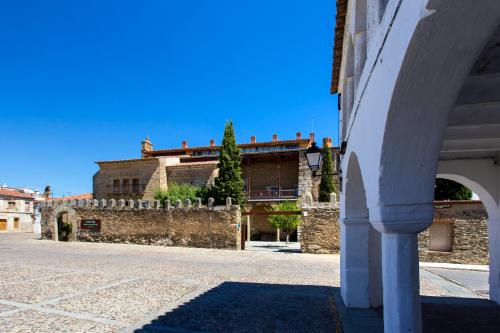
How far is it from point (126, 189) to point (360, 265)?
32.9m

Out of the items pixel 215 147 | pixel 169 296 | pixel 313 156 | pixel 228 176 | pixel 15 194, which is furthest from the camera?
pixel 15 194

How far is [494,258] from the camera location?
23.9 feet

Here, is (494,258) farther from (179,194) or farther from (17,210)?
(17,210)

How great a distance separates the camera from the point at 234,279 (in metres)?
10.2

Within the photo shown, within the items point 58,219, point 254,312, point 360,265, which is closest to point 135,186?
point 58,219

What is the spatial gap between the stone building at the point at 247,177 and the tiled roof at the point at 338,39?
81.2 feet

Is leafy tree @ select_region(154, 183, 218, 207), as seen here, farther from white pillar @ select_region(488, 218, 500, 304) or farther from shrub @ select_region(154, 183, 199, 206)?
white pillar @ select_region(488, 218, 500, 304)

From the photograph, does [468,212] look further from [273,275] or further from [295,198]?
[295,198]

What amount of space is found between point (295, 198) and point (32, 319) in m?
27.3

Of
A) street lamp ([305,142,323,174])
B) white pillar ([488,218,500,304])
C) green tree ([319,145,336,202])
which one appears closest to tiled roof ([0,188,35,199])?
green tree ([319,145,336,202])

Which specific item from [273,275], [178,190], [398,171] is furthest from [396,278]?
[178,190]

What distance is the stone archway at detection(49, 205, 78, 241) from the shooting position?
80.9 feet

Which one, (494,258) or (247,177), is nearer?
(494,258)

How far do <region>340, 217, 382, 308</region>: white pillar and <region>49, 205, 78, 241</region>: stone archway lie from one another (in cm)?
2343
